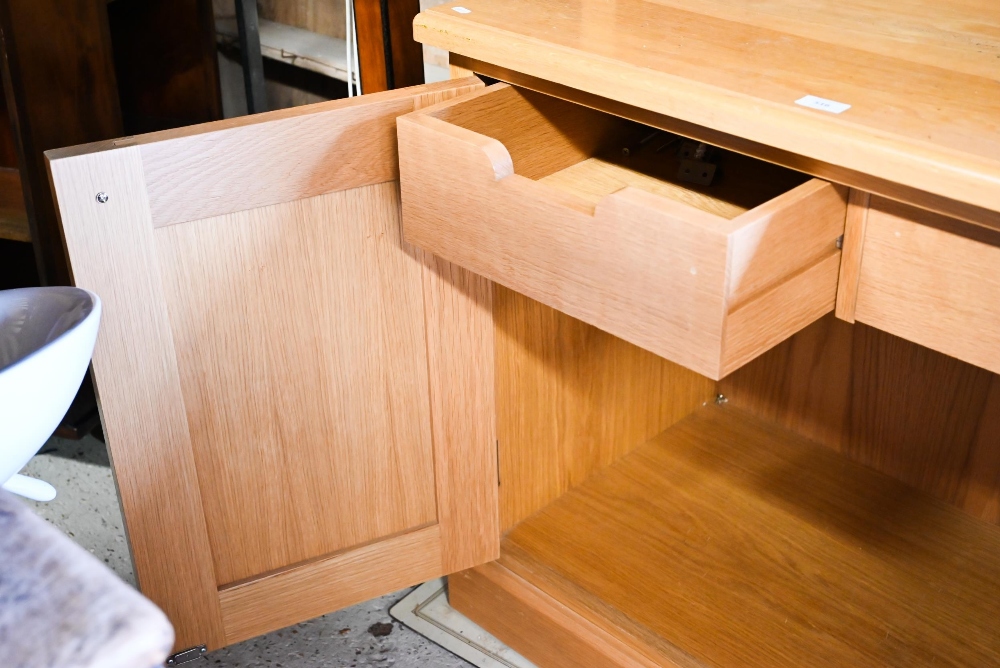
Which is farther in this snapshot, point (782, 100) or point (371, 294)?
point (371, 294)

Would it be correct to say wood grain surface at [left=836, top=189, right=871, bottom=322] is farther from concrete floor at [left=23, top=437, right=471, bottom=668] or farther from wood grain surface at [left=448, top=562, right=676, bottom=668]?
concrete floor at [left=23, top=437, right=471, bottom=668]

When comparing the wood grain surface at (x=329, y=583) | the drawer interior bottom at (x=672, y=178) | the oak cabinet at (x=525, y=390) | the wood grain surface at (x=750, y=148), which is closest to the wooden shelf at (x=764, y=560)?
the oak cabinet at (x=525, y=390)

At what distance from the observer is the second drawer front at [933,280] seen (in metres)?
0.70

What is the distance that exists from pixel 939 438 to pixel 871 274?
2.07 ft

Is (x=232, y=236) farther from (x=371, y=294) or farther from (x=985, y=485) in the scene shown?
(x=985, y=485)

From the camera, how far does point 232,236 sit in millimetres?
890

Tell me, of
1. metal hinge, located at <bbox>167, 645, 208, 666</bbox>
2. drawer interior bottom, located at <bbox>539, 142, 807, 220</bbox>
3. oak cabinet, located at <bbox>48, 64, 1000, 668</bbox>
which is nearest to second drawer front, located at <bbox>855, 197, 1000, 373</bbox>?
oak cabinet, located at <bbox>48, 64, 1000, 668</bbox>

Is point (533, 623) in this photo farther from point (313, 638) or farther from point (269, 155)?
point (269, 155)

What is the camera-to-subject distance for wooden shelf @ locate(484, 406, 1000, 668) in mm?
1131

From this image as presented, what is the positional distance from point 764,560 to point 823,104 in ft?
2.24

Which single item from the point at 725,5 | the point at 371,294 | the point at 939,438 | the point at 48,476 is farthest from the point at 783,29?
the point at 48,476

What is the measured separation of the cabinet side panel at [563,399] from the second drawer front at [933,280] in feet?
1.36

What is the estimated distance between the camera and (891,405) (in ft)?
4.41

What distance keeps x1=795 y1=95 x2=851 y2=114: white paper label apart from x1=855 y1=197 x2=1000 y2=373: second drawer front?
7 cm
